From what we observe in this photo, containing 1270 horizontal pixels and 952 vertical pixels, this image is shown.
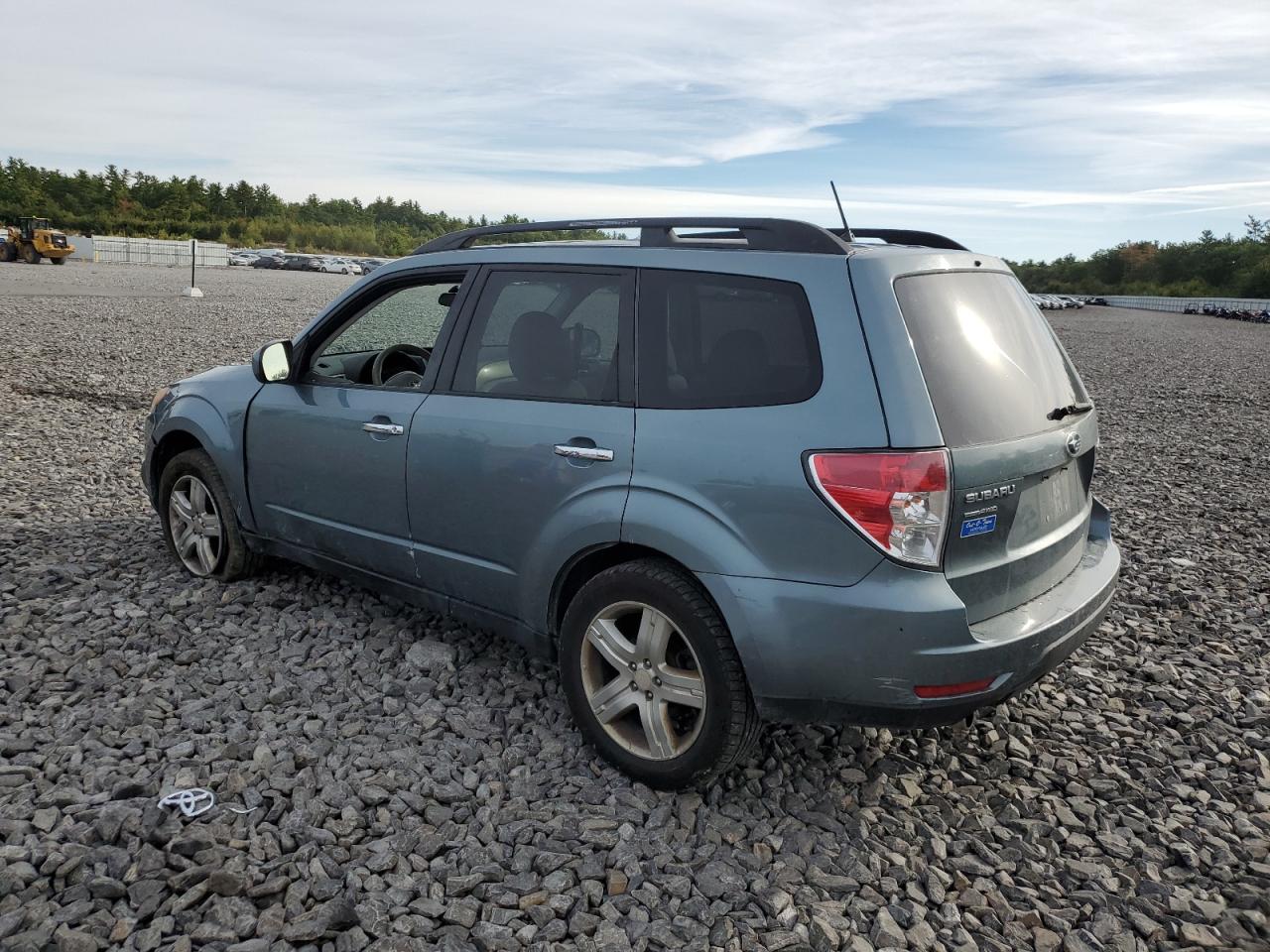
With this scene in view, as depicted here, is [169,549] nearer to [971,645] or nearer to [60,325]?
[971,645]

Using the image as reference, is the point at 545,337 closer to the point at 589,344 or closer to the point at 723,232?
the point at 589,344

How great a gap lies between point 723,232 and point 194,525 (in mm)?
3246

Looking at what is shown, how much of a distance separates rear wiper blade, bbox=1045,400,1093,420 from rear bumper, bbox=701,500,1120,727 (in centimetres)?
70

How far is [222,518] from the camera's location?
16.5ft

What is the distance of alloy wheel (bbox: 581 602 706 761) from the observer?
3246mm

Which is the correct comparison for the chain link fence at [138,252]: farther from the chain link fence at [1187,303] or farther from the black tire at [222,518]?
the chain link fence at [1187,303]

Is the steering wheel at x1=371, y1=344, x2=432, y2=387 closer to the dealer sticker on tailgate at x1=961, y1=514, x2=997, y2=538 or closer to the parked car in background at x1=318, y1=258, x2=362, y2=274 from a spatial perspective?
the dealer sticker on tailgate at x1=961, y1=514, x2=997, y2=538

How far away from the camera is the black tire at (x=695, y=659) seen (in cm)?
309

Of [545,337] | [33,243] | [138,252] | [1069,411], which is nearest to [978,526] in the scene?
[1069,411]

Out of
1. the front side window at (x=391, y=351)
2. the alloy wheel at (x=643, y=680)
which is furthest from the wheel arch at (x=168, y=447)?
the alloy wheel at (x=643, y=680)

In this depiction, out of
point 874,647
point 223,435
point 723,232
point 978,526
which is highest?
point 723,232

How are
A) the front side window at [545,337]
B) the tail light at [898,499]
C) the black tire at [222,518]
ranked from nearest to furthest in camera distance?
the tail light at [898,499] → the front side window at [545,337] → the black tire at [222,518]

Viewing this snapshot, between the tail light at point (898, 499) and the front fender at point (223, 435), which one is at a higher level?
the tail light at point (898, 499)

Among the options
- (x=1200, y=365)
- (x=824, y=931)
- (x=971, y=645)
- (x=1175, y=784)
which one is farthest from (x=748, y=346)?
(x=1200, y=365)
